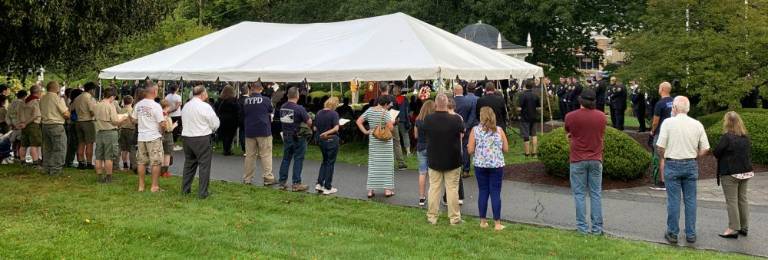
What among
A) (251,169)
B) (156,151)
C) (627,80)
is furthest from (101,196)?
(627,80)

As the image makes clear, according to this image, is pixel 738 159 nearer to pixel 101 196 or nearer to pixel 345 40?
pixel 101 196

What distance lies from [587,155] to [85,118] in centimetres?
863

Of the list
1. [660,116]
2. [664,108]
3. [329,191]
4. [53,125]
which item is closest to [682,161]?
[664,108]

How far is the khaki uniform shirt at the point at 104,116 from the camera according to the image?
451 inches

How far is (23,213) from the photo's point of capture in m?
9.03

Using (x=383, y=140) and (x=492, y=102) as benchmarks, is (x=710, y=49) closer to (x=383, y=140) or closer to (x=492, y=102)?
(x=492, y=102)

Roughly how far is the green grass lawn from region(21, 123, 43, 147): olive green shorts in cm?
279

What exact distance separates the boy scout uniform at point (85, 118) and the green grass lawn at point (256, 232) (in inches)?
84.7

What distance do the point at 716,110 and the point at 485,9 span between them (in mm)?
18947

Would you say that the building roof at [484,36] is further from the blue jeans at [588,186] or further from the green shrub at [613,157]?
the blue jeans at [588,186]

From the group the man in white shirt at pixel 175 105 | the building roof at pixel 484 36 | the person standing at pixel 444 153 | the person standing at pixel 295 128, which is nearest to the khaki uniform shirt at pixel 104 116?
the man in white shirt at pixel 175 105

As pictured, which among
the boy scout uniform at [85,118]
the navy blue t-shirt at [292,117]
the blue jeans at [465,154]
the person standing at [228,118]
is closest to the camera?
the navy blue t-shirt at [292,117]

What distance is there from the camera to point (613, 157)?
A: 11.6 metres

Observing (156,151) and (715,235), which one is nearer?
(715,235)
